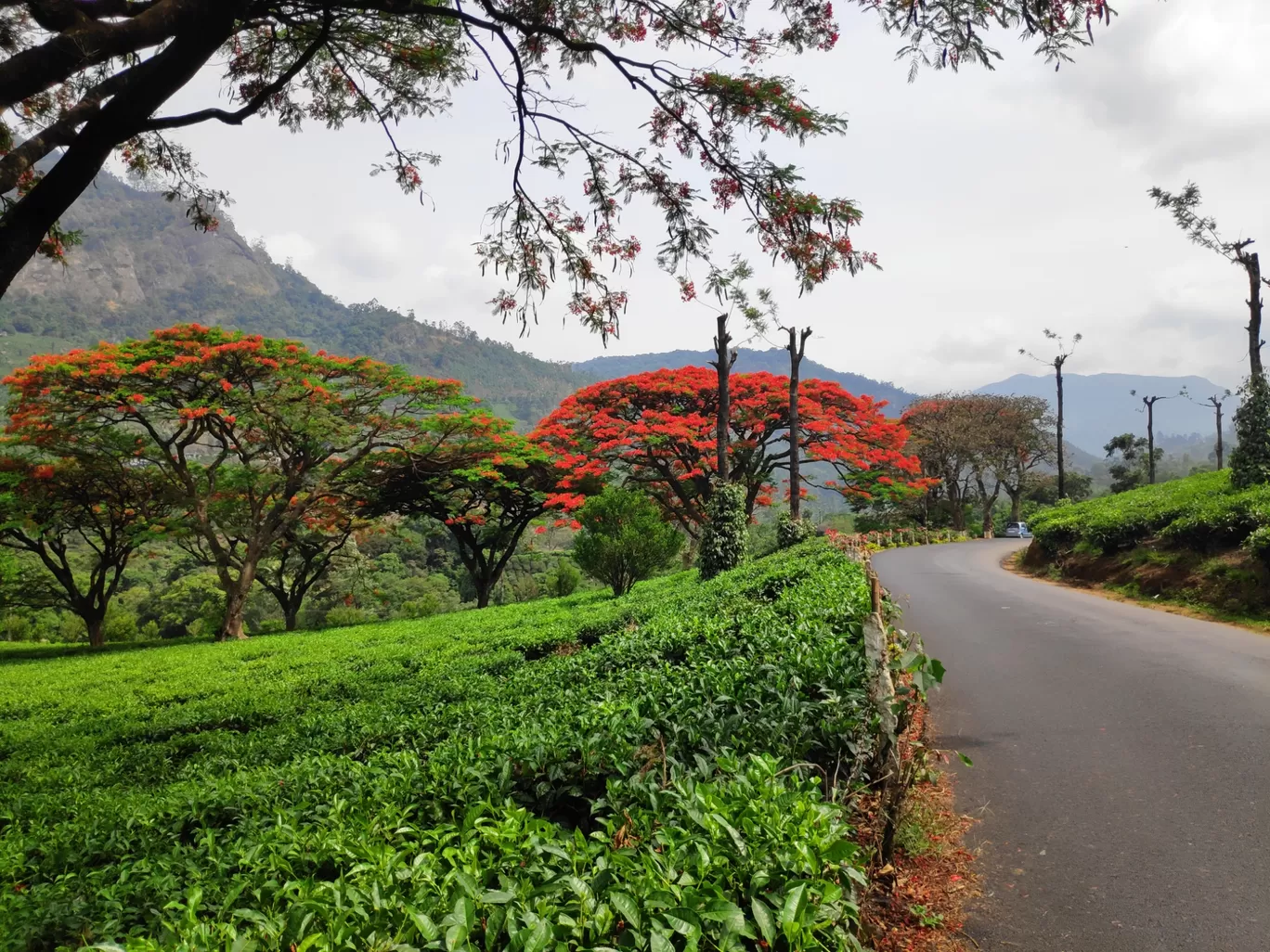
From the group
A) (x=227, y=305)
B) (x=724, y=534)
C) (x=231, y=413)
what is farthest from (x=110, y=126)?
(x=227, y=305)

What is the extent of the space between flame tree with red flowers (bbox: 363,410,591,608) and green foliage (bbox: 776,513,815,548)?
6664 mm

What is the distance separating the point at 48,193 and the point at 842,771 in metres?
5.86

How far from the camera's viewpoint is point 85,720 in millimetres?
8617

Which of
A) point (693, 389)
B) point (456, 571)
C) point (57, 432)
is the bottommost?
point (456, 571)

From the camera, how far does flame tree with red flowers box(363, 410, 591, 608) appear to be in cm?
2245

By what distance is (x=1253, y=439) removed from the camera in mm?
13609

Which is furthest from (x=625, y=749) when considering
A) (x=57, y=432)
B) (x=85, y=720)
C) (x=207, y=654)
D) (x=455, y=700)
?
(x=57, y=432)

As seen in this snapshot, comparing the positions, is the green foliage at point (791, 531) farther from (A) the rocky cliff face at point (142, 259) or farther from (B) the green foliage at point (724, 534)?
(A) the rocky cliff face at point (142, 259)

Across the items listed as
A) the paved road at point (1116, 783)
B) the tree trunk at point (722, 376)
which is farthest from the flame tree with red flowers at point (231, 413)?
the paved road at point (1116, 783)

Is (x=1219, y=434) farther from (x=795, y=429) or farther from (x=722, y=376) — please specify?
(x=722, y=376)

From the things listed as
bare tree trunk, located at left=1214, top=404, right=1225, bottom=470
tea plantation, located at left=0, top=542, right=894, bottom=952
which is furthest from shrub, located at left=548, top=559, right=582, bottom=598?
bare tree trunk, located at left=1214, top=404, right=1225, bottom=470

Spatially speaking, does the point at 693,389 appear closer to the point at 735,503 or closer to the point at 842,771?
the point at 735,503

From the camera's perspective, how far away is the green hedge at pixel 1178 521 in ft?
36.5

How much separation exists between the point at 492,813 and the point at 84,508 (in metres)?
24.7
